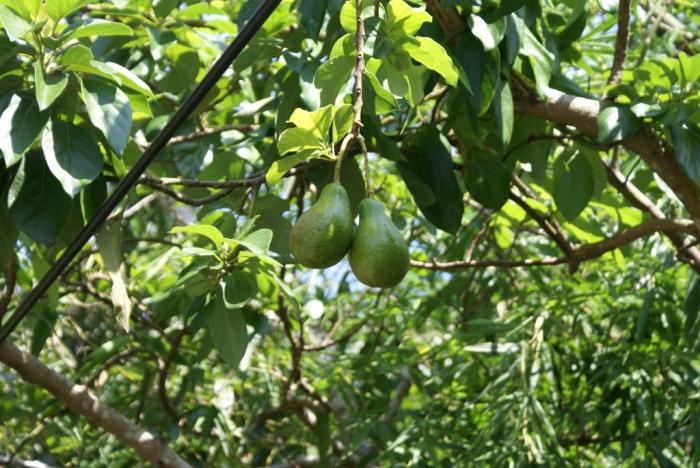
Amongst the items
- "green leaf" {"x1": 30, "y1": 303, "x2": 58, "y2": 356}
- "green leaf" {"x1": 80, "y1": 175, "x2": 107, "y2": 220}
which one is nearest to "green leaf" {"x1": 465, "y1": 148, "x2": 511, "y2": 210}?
"green leaf" {"x1": 80, "y1": 175, "x2": 107, "y2": 220}

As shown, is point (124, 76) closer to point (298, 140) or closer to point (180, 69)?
point (298, 140)

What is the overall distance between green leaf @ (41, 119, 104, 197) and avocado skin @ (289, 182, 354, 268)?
382mm

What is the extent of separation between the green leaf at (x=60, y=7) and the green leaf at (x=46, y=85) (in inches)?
3.6

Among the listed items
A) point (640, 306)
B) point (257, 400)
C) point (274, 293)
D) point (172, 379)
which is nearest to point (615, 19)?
point (640, 306)

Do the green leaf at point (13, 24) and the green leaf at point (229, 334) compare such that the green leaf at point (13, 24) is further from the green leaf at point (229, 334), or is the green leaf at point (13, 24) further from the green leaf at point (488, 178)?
the green leaf at point (488, 178)

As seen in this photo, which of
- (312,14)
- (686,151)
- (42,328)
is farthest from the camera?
(42,328)

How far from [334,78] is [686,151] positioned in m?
0.67

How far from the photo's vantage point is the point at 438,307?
3361mm

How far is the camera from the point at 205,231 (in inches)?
65.4

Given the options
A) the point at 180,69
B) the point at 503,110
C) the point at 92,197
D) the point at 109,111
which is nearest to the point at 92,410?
the point at 180,69

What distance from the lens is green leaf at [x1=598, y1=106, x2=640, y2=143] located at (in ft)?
6.01

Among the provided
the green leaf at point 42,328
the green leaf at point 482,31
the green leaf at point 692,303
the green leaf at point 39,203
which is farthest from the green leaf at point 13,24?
the green leaf at point 692,303

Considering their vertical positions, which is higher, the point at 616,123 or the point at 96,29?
the point at 96,29

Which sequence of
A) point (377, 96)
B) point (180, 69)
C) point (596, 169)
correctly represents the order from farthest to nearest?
point (180, 69), point (596, 169), point (377, 96)
